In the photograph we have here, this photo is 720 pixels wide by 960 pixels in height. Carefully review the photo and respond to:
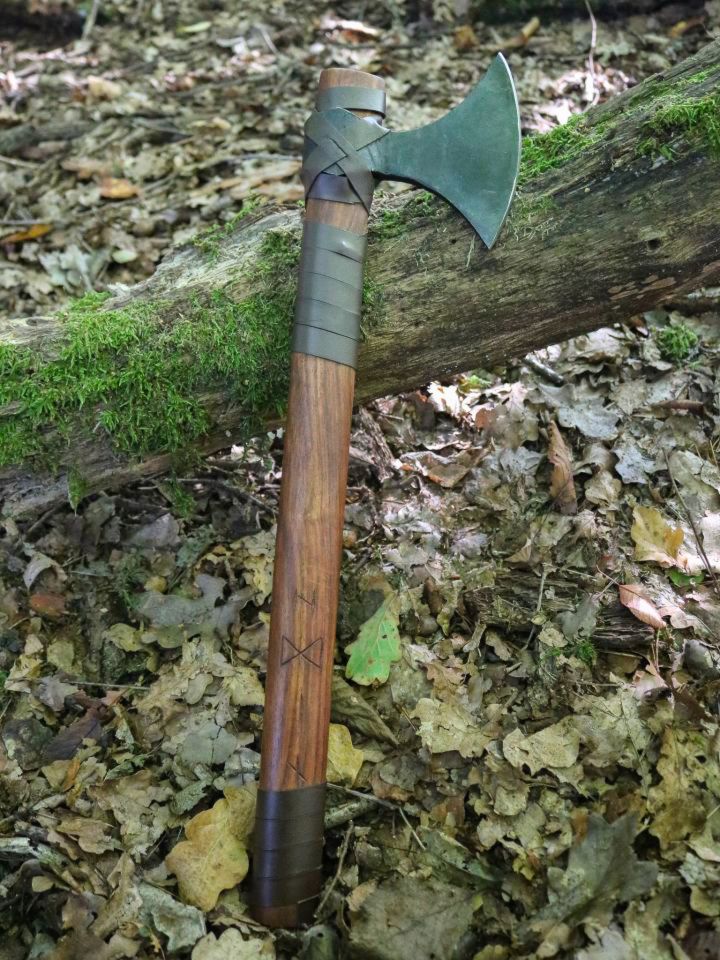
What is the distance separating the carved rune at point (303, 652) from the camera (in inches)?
82.0

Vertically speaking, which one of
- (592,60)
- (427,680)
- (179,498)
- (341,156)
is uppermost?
(592,60)

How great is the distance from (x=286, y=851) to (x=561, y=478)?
1781mm

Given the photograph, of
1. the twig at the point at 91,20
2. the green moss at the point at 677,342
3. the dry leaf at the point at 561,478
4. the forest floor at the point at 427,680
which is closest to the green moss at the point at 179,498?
the forest floor at the point at 427,680

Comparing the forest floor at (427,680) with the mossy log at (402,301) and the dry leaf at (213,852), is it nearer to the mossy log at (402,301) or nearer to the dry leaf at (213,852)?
the dry leaf at (213,852)

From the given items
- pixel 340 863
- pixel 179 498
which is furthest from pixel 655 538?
pixel 179 498

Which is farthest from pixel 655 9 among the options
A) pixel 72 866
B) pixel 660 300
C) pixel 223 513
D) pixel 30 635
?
pixel 72 866

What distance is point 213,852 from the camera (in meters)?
2.11

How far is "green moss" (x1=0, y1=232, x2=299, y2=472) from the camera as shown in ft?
8.35

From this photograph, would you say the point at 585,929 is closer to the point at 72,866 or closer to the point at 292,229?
the point at 72,866

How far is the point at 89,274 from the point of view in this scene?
4.34 meters

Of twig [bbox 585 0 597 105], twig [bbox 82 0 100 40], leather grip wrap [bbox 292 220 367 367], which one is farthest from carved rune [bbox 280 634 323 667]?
twig [bbox 82 0 100 40]

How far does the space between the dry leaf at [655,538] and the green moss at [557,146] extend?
4.31ft

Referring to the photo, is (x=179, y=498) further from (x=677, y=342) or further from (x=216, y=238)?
(x=677, y=342)

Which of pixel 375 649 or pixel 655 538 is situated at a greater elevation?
pixel 655 538
